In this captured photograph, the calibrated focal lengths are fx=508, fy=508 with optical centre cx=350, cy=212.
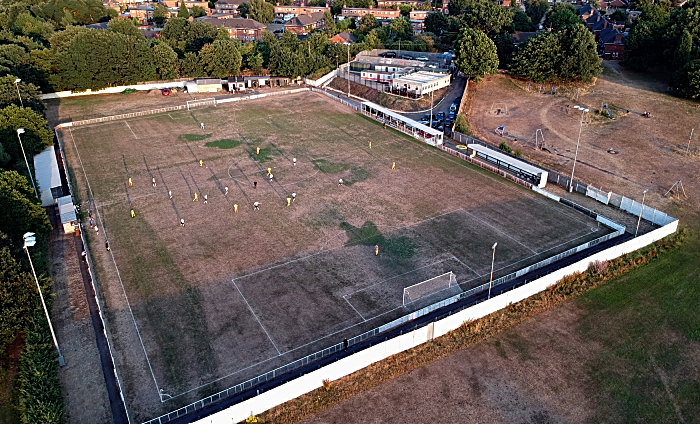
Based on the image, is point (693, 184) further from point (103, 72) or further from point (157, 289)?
point (103, 72)

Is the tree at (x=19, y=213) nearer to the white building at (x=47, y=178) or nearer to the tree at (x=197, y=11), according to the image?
the white building at (x=47, y=178)

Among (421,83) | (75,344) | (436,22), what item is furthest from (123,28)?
(75,344)

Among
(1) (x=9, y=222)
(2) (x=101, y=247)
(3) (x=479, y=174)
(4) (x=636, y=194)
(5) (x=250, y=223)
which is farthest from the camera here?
(3) (x=479, y=174)

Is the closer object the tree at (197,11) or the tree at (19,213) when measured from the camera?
the tree at (19,213)

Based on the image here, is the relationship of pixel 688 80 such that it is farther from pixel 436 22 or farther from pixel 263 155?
pixel 436 22

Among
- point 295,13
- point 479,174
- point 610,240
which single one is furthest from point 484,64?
point 295,13

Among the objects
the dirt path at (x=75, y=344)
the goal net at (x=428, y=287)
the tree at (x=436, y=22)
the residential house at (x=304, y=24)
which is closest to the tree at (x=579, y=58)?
the tree at (x=436, y=22)
